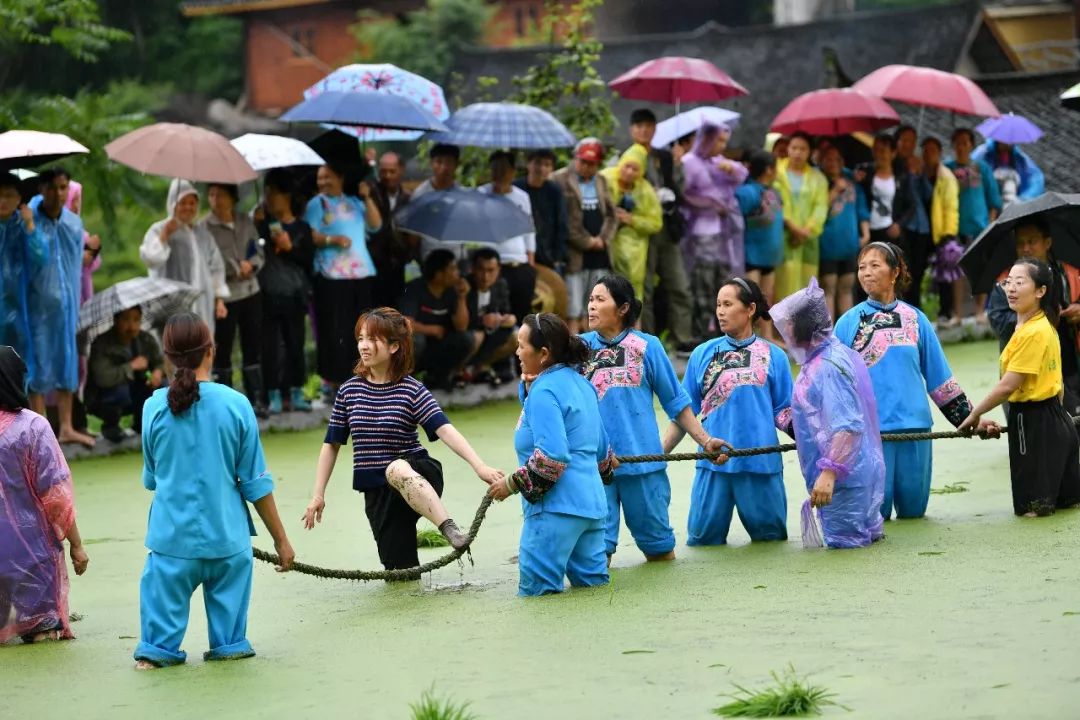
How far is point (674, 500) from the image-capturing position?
904 cm

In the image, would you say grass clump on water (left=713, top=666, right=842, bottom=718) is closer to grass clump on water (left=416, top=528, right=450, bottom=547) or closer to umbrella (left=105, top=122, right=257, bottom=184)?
grass clump on water (left=416, top=528, right=450, bottom=547)

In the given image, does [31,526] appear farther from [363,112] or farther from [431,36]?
[431,36]

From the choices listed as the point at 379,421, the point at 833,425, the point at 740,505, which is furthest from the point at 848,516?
the point at 379,421

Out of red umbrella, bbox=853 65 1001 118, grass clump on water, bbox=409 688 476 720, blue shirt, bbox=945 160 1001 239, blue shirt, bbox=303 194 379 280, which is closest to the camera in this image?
grass clump on water, bbox=409 688 476 720

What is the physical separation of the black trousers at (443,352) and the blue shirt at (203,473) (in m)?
5.81

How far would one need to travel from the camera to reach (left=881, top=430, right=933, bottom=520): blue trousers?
8086 mm

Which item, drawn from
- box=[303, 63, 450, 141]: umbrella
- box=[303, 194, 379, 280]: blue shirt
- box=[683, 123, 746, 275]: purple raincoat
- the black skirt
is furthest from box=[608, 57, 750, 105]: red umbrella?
the black skirt

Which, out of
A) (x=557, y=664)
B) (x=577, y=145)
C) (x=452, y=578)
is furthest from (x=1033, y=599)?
(x=577, y=145)

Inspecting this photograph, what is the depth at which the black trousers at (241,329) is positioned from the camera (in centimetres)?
1123

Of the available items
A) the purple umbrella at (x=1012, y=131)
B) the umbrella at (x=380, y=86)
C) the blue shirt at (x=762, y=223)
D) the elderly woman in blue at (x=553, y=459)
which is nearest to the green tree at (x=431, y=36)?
the purple umbrella at (x=1012, y=131)

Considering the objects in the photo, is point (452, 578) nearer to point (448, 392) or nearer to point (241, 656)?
point (241, 656)

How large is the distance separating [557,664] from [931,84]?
32.0 ft

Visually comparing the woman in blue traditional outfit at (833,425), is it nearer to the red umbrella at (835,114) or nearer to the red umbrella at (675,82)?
the red umbrella at (675,82)

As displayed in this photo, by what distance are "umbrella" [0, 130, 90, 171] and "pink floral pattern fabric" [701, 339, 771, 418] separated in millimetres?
3990
